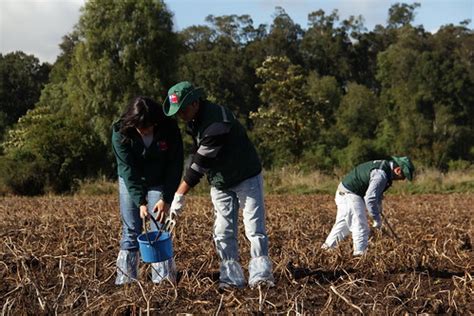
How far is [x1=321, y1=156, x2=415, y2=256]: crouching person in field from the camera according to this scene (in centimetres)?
635

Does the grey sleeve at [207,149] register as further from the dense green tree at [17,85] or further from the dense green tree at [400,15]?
the dense green tree at [400,15]

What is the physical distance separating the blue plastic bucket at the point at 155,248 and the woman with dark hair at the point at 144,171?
0.40 feet

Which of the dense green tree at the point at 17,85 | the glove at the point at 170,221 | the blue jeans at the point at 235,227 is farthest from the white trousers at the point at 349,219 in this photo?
the dense green tree at the point at 17,85

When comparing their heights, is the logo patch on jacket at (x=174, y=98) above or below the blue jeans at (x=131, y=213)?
above

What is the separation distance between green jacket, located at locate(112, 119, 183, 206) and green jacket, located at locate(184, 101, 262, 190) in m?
0.19

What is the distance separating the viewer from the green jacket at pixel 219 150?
183 inches

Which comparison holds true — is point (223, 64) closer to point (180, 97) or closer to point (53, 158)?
point (53, 158)

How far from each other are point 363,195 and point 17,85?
43150mm

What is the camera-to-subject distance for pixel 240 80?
45.8 meters

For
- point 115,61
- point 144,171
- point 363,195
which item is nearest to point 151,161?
point 144,171

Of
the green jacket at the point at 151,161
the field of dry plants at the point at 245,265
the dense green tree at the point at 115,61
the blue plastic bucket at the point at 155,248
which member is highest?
the dense green tree at the point at 115,61

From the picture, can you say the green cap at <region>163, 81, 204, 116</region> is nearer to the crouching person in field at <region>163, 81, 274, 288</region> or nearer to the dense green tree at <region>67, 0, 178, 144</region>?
the crouching person in field at <region>163, 81, 274, 288</region>

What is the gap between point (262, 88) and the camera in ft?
106

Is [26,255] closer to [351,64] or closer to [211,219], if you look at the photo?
[211,219]
